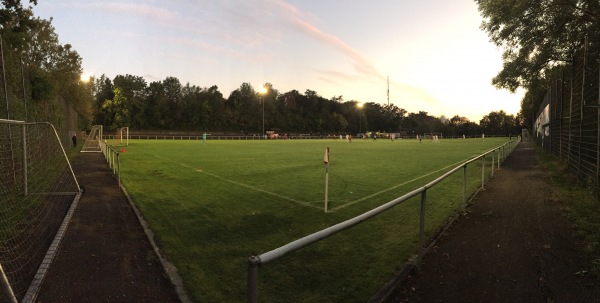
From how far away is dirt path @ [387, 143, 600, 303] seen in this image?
3871mm

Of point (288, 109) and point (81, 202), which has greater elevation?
point (288, 109)

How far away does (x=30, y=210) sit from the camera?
324 inches

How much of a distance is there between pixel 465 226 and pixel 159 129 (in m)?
107

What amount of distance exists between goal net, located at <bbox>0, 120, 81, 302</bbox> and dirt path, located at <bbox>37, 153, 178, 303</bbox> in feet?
0.67

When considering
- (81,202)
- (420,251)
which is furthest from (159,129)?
(420,251)

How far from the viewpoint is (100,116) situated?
308 feet

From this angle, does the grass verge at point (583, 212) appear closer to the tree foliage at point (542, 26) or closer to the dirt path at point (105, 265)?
the dirt path at point (105, 265)

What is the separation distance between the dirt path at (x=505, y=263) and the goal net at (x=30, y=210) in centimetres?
450

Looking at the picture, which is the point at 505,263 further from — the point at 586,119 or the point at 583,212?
the point at 586,119

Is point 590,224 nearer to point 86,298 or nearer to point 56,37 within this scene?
point 86,298

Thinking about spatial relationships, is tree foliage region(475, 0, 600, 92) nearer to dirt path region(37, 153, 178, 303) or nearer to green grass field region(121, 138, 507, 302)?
green grass field region(121, 138, 507, 302)

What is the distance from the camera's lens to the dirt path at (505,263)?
387cm

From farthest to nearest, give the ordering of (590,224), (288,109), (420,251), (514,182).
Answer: (288,109), (514,182), (590,224), (420,251)

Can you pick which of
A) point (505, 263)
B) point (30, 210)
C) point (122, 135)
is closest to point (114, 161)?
point (30, 210)
